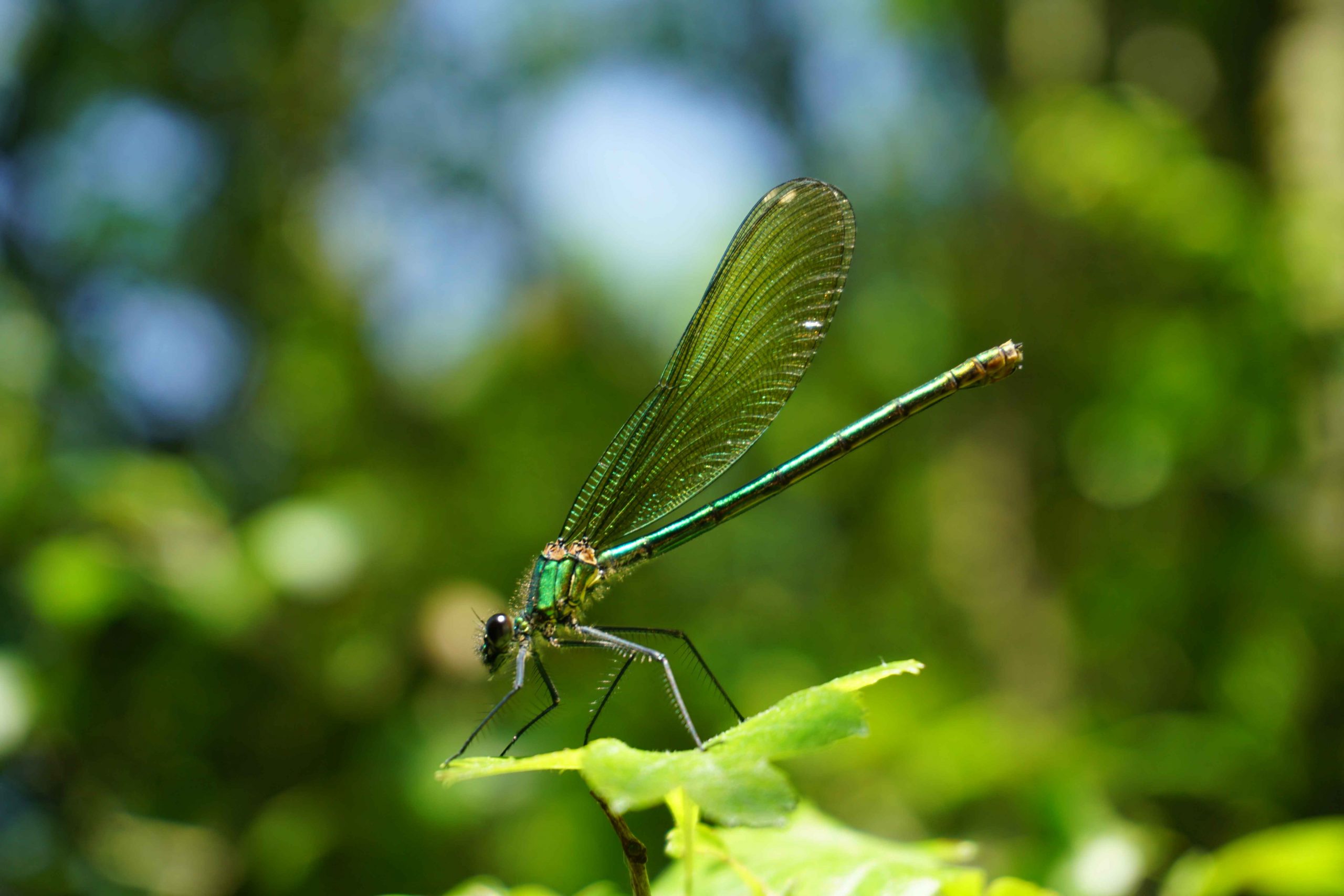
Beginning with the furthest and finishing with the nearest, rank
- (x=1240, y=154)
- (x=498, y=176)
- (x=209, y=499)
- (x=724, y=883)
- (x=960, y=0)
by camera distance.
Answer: (x=498, y=176) → (x=960, y=0) → (x=1240, y=154) → (x=209, y=499) → (x=724, y=883)

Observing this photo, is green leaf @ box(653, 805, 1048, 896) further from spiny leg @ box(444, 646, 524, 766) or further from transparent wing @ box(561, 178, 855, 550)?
transparent wing @ box(561, 178, 855, 550)

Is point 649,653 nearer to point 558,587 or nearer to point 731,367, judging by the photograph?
point 558,587

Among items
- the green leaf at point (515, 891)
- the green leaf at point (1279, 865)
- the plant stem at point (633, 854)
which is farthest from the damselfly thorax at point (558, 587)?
the green leaf at point (1279, 865)

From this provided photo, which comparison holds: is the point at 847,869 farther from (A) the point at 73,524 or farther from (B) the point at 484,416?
(B) the point at 484,416

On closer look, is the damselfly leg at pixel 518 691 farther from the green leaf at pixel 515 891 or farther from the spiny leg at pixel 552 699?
the green leaf at pixel 515 891

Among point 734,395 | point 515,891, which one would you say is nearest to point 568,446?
point 734,395

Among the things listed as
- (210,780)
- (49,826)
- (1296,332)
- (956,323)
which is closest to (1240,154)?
(1296,332)

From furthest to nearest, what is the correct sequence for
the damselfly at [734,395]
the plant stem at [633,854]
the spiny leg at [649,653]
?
→ the damselfly at [734,395] → the spiny leg at [649,653] → the plant stem at [633,854]
